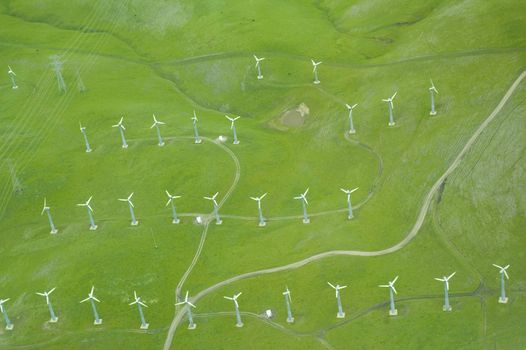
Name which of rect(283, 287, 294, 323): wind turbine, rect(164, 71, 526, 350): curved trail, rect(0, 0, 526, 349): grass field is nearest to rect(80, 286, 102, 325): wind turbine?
rect(0, 0, 526, 349): grass field

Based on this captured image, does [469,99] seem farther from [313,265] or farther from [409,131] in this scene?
[313,265]

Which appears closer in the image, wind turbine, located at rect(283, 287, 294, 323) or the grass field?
wind turbine, located at rect(283, 287, 294, 323)

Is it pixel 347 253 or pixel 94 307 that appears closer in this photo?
pixel 94 307

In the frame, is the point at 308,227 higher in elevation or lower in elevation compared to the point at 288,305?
higher

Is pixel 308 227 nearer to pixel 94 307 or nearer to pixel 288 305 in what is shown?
pixel 288 305

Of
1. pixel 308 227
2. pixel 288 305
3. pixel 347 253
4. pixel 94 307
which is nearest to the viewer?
pixel 288 305

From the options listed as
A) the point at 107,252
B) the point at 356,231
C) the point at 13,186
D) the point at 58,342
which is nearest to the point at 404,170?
the point at 356,231

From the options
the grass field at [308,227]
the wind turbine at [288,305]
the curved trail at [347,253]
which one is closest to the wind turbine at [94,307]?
the grass field at [308,227]

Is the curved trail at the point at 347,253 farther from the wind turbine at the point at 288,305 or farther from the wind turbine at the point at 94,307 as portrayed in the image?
the wind turbine at the point at 94,307

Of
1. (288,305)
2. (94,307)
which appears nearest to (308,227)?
(288,305)

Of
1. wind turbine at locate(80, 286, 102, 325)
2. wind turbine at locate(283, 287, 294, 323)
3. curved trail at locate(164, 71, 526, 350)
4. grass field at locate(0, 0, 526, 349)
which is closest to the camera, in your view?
wind turbine at locate(283, 287, 294, 323)

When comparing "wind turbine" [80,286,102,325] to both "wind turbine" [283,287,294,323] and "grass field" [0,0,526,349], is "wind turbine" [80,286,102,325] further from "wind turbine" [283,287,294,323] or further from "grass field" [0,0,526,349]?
"wind turbine" [283,287,294,323]

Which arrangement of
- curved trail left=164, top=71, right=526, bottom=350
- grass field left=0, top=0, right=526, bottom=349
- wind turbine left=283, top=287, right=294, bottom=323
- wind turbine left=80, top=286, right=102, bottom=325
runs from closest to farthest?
wind turbine left=283, top=287, right=294, bottom=323 → grass field left=0, top=0, right=526, bottom=349 → wind turbine left=80, top=286, right=102, bottom=325 → curved trail left=164, top=71, right=526, bottom=350
